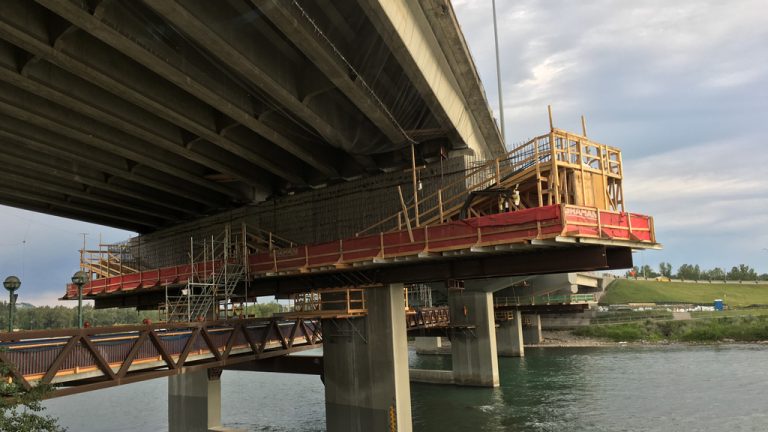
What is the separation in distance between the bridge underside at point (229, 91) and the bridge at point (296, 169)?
87 mm

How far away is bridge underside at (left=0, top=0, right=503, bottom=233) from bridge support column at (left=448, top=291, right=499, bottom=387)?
53.6ft

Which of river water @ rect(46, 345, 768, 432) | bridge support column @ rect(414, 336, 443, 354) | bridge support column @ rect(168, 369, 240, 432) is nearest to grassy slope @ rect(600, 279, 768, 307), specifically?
bridge support column @ rect(414, 336, 443, 354)

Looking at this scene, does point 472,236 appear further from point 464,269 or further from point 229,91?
point 229,91

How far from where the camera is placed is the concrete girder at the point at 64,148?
21688mm

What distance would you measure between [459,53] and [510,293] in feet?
164

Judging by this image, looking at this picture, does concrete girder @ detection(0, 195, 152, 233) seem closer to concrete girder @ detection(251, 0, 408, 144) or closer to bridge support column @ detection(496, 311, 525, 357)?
concrete girder @ detection(251, 0, 408, 144)

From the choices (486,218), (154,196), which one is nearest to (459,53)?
(486,218)

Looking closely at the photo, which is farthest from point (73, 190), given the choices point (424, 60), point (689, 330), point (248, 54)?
point (689, 330)

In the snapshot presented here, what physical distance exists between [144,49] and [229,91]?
4.63 metres

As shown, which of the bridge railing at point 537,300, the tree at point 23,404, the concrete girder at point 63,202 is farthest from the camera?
the bridge railing at point 537,300

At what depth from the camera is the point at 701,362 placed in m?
48.4

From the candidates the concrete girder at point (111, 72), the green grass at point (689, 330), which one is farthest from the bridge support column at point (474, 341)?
the green grass at point (689, 330)

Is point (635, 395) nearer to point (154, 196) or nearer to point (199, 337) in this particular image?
point (199, 337)

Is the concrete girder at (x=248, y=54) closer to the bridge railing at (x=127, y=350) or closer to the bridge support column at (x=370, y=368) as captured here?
the bridge support column at (x=370, y=368)
